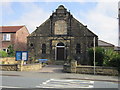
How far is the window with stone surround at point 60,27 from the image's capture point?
92.0 ft

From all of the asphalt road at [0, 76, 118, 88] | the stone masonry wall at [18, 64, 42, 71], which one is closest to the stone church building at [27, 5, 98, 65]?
the stone masonry wall at [18, 64, 42, 71]

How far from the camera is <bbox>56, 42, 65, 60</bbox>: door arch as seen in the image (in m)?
28.0

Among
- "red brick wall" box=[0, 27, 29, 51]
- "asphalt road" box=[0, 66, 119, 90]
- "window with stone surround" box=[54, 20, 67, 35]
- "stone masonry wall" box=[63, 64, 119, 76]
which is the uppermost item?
"window with stone surround" box=[54, 20, 67, 35]

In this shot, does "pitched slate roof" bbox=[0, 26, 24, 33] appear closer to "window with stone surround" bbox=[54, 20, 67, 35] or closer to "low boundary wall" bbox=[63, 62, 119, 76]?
"window with stone surround" bbox=[54, 20, 67, 35]

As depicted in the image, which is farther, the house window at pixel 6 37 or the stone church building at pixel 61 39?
the house window at pixel 6 37

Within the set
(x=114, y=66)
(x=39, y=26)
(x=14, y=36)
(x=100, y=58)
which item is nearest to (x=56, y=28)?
(x=39, y=26)

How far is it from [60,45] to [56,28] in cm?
312

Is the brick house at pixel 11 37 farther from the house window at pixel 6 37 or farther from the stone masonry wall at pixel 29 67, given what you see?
the stone masonry wall at pixel 29 67

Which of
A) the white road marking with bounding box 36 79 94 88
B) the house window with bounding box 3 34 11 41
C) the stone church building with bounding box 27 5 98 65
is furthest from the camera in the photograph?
the house window with bounding box 3 34 11 41

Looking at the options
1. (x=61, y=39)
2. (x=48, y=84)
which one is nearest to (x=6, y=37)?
(x=61, y=39)

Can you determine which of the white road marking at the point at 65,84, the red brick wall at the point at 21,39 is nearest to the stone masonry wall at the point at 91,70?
the white road marking at the point at 65,84

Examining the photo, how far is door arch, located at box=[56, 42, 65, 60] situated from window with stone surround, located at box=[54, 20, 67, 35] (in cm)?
196

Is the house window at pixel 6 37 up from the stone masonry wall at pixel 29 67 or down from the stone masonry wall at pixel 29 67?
up

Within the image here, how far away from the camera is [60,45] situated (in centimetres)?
2819
